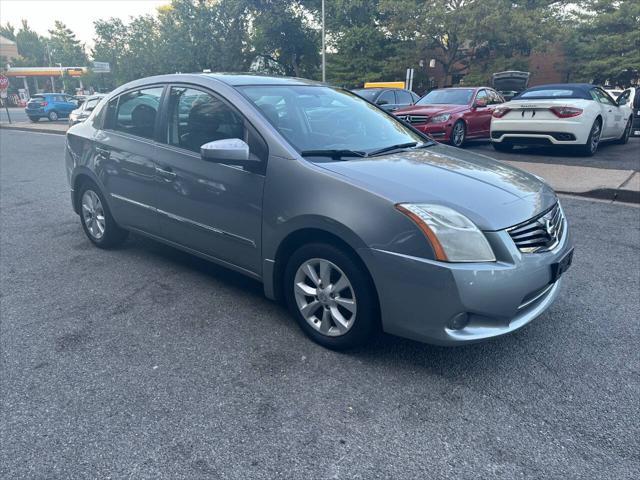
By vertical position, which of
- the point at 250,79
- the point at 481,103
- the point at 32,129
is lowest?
the point at 32,129

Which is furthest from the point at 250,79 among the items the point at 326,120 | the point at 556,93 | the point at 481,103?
the point at 481,103

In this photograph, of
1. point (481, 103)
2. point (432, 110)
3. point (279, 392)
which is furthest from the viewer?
point (481, 103)

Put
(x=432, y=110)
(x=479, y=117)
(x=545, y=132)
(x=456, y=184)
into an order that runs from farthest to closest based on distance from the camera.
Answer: (x=479, y=117) → (x=432, y=110) → (x=545, y=132) → (x=456, y=184)

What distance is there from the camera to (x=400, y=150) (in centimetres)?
360

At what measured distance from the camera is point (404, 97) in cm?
1451

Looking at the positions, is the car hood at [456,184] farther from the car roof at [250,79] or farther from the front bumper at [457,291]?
the car roof at [250,79]

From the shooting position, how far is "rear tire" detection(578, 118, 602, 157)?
1012 centimetres

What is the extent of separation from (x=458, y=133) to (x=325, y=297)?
9967mm

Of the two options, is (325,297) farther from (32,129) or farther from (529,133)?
(32,129)

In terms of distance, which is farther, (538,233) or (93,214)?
(93,214)

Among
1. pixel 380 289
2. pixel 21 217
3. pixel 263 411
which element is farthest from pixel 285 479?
pixel 21 217

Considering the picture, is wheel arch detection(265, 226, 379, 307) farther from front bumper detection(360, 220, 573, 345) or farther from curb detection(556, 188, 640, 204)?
curb detection(556, 188, 640, 204)

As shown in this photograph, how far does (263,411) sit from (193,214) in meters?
1.73

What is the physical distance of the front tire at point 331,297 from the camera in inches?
111
